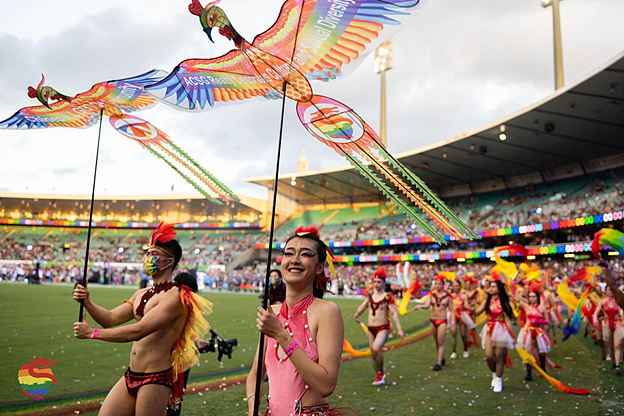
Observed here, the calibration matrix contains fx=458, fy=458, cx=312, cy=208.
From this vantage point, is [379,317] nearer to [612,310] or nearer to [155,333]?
[612,310]

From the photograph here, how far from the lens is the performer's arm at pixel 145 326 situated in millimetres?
2766

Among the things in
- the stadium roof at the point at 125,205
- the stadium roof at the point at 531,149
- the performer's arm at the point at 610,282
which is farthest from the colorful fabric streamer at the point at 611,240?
the stadium roof at the point at 125,205

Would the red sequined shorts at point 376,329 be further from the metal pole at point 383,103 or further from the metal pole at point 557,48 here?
the metal pole at point 383,103

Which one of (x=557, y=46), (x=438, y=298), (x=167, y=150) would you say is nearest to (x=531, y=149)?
(x=557, y=46)

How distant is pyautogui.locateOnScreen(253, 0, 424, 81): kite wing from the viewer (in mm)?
2412

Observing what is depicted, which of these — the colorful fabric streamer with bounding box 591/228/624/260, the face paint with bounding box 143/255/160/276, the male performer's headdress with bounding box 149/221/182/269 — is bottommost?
the face paint with bounding box 143/255/160/276

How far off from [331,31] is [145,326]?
216 cm

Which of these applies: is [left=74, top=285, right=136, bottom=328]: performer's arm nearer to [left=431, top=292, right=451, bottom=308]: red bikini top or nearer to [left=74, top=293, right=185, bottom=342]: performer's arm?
[left=74, top=293, right=185, bottom=342]: performer's arm

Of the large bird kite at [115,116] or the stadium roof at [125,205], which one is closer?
the large bird kite at [115,116]

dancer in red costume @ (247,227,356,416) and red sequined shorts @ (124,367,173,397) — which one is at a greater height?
dancer in red costume @ (247,227,356,416)

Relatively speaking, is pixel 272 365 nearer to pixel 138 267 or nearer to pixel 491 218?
pixel 491 218

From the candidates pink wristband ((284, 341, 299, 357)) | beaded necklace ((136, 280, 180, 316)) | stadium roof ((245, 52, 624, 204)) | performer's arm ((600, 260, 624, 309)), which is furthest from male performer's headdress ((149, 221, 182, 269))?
stadium roof ((245, 52, 624, 204))

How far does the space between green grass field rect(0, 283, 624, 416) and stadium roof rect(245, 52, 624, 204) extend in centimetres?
1460

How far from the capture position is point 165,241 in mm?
3514
